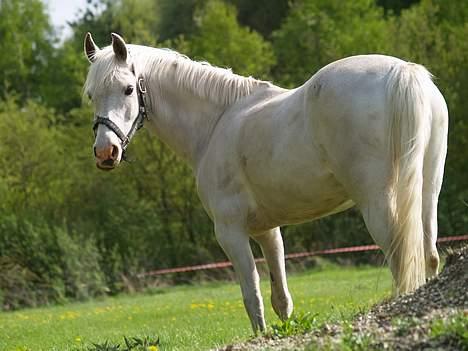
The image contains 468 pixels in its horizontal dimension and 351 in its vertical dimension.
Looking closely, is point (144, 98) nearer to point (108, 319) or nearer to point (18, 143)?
point (108, 319)

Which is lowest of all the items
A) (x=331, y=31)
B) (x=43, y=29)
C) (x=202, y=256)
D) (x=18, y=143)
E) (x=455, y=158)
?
(x=202, y=256)

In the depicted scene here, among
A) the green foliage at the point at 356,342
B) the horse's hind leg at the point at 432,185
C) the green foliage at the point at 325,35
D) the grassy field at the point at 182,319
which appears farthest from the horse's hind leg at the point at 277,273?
the green foliage at the point at 325,35

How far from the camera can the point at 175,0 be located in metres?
55.6

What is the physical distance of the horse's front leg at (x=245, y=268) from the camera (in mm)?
7176

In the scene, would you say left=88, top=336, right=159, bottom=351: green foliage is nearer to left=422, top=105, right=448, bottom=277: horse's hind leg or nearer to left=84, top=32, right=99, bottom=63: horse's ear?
left=422, top=105, right=448, bottom=277: horse's hind leg

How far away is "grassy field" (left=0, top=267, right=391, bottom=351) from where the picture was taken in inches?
362

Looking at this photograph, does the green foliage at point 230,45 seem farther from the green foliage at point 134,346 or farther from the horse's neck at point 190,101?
the green foliage at point 134,346

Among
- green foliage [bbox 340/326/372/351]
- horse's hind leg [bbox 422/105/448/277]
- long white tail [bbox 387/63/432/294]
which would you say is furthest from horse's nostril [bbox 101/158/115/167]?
green foliage [bbox 340/326/372/351]

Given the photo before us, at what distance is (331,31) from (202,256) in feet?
53.3

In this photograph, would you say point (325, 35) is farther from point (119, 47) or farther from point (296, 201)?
point (296, 201)

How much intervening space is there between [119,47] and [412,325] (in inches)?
150

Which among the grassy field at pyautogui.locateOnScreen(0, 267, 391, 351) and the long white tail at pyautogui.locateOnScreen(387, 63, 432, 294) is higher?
the long white tail at pyautogui.locateOnScreen(387, 63, 432, 294)

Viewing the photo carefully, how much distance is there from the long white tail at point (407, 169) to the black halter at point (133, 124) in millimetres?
2351

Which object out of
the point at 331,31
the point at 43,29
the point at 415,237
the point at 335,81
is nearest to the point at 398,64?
the point at 335,81
